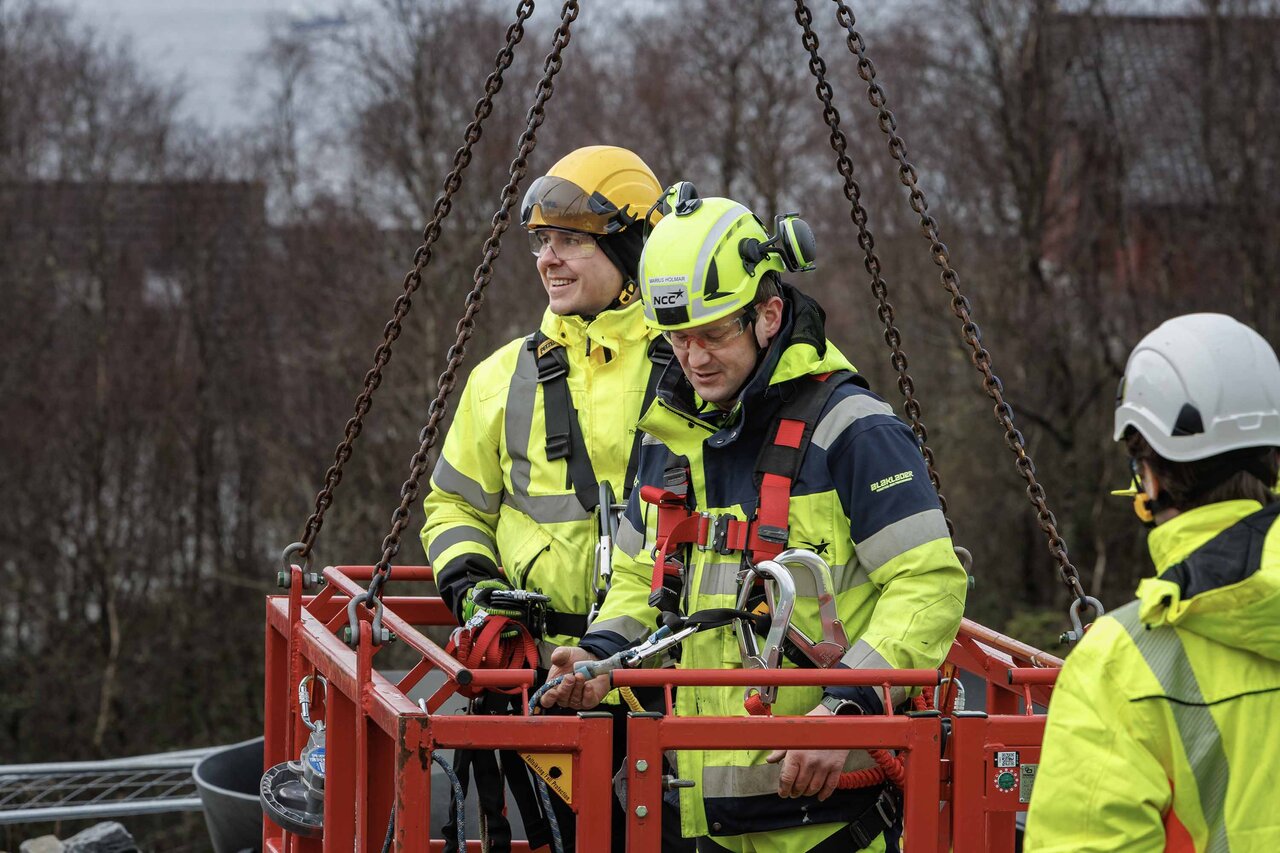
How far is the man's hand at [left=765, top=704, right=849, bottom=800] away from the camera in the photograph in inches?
124

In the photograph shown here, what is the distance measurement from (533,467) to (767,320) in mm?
1081

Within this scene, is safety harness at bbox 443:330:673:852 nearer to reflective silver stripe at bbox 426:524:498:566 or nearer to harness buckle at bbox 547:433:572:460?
harness buckle at bbox 547:433:572:460

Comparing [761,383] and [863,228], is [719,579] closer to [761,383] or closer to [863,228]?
[761,383]

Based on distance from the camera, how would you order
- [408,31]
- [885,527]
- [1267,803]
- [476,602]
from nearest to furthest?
[1267,803]
[885,527]
[476,602]
[408,31]

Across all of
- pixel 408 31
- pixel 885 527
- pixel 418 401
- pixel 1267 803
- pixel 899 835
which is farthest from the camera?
pixel 408 31

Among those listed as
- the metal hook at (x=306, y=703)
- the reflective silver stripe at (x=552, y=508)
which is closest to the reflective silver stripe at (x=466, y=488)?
the reflective silver stripe at (x=552, y=508)

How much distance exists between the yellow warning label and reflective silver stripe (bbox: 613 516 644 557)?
24.0 inches

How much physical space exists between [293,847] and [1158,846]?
268cm

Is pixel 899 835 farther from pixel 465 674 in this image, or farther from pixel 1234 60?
pixel 1234 60

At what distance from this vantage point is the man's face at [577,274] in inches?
170

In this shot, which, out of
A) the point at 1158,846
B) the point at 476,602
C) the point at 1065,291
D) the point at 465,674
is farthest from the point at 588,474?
the point at 1065,291

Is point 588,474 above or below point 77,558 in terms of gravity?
above

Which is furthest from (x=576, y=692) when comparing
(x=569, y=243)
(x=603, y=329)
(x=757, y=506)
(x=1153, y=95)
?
(x=1153, y=95)

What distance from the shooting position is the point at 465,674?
3301mm
